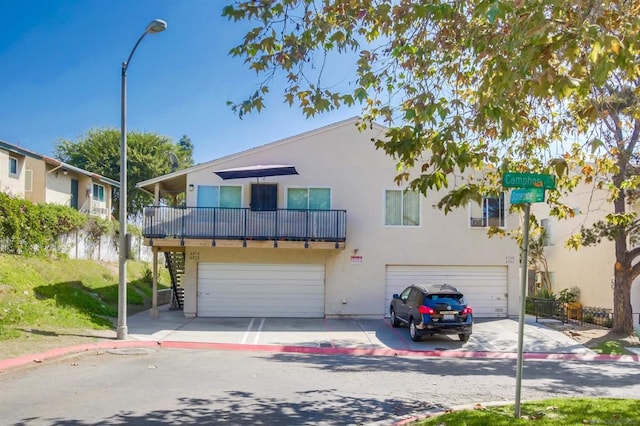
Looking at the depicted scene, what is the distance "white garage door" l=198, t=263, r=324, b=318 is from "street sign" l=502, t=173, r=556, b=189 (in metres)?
13.6

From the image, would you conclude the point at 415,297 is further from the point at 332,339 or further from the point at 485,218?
the point at 485,218

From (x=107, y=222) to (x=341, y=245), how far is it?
13.8 meters

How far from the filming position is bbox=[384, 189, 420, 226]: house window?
763 inches

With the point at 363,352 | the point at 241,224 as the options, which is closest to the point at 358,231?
the point at 241,224

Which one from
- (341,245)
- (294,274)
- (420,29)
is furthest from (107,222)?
(420,29)

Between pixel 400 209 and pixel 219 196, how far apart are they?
680 cm

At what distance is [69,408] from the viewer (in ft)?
23.0

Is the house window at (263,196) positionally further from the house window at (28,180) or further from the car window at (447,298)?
the house window at (28,180)

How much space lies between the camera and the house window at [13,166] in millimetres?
25855

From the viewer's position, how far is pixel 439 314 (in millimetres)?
14117

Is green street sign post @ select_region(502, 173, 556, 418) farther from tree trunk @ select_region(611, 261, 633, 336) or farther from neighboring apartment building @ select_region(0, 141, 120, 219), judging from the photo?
neighboring apartment building @ select_region(0, 141, 120, 219)

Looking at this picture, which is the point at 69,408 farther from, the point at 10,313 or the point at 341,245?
the point at 341,245

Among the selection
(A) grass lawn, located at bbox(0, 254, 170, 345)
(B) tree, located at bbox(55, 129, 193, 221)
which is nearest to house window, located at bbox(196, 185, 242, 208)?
(A) grass lawn, located at bbox(0, 254, 170, 345)

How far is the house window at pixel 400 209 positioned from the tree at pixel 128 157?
3015 centimetres
